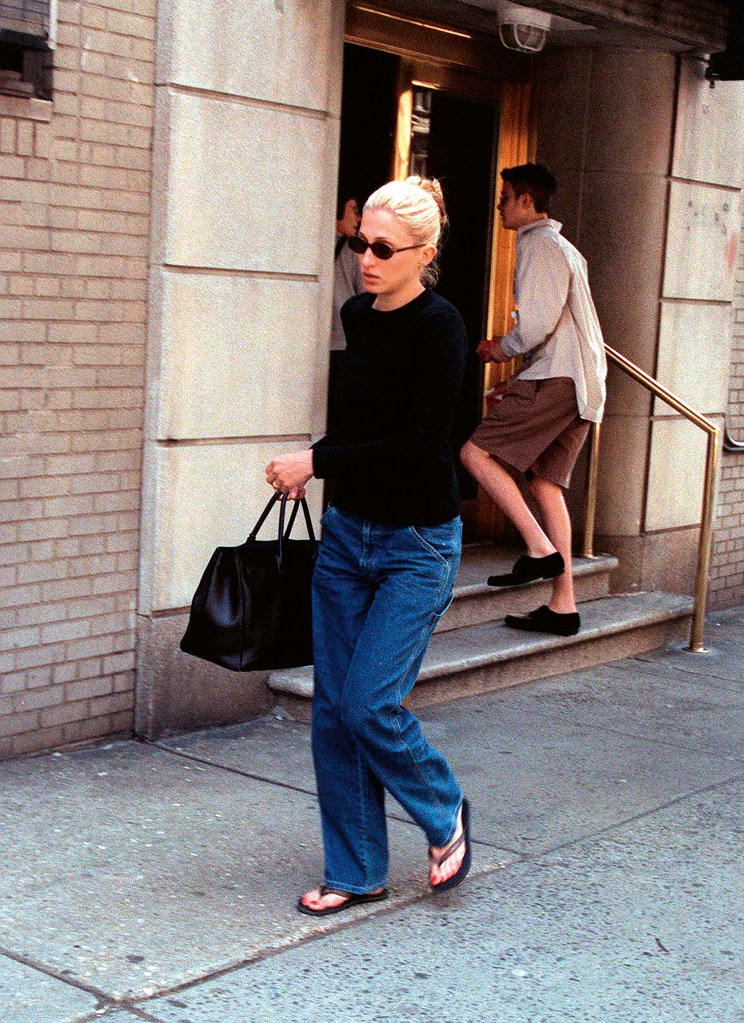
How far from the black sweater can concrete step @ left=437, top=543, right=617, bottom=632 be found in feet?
9.59

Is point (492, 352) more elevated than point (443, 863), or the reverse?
point (492, 352)

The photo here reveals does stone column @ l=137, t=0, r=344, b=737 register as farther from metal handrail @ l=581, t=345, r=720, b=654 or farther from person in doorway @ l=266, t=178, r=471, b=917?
metal handrail @ l=581, t=345, r=720, b=654

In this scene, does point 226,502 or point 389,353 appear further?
point 226,502

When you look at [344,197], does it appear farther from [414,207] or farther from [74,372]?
[414,207]

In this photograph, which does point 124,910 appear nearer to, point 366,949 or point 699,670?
point 366,949

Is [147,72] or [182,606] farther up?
[147,72]

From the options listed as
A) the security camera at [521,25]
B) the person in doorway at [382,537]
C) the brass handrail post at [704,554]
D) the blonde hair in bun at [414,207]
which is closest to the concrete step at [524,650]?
the brass handrail post at [704,554]

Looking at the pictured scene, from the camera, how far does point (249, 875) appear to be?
4535mm

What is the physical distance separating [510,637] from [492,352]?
1.32m

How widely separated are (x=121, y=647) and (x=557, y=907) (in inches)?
79.9

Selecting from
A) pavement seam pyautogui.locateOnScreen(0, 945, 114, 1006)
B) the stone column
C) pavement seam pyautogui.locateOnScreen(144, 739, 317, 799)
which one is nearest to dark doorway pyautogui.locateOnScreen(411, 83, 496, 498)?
the stone column

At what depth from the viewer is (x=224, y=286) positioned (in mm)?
5805

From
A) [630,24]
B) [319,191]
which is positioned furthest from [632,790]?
[630,24]

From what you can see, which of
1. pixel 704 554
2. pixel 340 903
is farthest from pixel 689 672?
pixel 340 903
